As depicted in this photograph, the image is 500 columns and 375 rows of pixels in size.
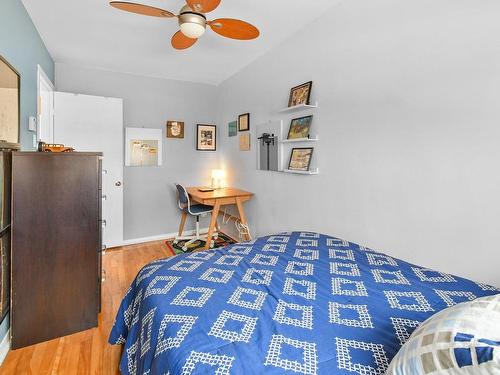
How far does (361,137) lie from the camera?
2037mm

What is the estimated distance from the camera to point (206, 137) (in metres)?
4.39

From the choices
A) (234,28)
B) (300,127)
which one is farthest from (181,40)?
(300,127)

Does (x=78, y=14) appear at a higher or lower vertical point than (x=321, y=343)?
higher

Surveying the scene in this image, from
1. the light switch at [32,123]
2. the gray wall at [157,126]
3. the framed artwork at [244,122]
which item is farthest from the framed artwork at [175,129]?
the light switch at [32,123]

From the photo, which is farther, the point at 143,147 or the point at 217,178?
the point at 217,178

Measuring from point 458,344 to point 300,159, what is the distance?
2.09m

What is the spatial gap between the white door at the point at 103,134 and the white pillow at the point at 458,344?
3371mm

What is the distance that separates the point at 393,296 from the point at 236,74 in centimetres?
346

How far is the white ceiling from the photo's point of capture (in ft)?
7.28

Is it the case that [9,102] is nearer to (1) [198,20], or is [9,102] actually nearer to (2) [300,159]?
(1) [198,20]

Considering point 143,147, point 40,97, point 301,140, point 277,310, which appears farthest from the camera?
point 143,147

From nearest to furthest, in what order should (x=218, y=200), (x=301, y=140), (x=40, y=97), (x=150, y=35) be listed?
(x=301, y=140) < (x=150, y=35) < (x=40, y=97) < (x=218, y=200)

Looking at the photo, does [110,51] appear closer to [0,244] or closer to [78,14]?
[78,14]

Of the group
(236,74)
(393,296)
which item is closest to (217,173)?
(236,74)
